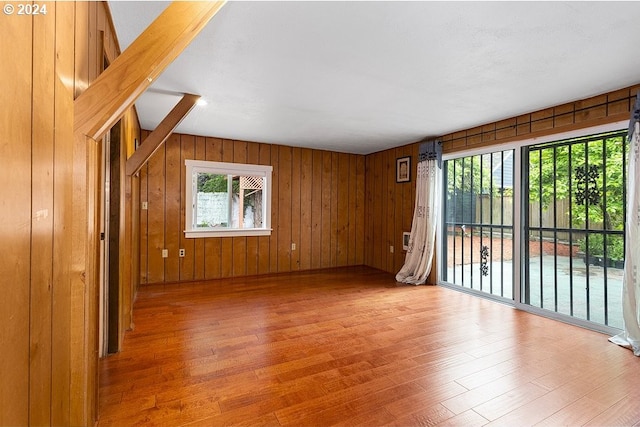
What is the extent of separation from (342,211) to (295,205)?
0.98 m

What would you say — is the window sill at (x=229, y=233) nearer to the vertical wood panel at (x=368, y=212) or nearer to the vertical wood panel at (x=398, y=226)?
the vertical wood panel at (x=368, y=212)

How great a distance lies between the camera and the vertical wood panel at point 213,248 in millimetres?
4629

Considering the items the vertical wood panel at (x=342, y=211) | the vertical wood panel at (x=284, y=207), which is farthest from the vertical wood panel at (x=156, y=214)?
the vertical wood panel at (x=342, y=211)

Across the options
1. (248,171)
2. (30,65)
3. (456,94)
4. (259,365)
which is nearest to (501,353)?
(259,365)

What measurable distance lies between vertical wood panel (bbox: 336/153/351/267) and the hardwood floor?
7.65ft

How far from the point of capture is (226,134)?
4.45m

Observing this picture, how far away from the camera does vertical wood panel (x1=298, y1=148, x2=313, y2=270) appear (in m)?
5.39

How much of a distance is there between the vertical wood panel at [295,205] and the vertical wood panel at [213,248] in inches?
48.3

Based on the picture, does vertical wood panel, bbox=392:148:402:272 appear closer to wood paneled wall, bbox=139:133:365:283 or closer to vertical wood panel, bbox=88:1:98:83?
wood paneled wall, bbox=139:133:365:283

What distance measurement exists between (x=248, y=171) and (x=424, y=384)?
390 centimetres

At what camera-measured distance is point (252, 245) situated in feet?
16.3

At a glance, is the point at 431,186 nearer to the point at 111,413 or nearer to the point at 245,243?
the point at 245,243

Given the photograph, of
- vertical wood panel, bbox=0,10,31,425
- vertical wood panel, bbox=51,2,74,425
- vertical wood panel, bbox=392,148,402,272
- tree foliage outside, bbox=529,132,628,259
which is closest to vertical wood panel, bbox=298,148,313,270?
vertical wood panel, bbox=392,148,402,272

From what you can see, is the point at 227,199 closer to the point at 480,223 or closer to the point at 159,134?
the point at 159,134
